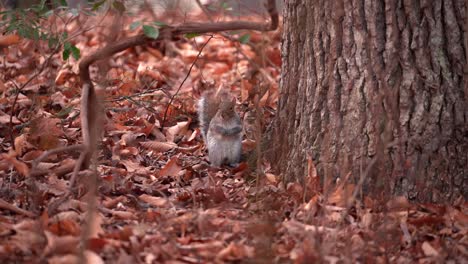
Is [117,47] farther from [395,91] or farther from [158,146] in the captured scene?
[395,91]

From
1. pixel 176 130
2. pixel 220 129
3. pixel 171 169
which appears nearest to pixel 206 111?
pixel 176 130

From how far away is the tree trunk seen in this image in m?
4.06

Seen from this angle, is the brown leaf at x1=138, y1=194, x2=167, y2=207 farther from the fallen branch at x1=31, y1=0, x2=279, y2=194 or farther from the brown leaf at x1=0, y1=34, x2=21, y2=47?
Answer: the brown leaf at x1=0, y1=34, x2=21, y2=47

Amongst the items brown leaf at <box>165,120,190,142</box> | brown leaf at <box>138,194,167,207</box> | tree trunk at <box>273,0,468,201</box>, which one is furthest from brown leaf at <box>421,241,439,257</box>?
brown leaf at <box>165,120,190,142</box>

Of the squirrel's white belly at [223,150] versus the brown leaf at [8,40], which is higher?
the brown leaf at [8,40]

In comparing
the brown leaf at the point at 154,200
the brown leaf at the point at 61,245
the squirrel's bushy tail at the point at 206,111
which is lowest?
the brown leaf at the point at 61,245

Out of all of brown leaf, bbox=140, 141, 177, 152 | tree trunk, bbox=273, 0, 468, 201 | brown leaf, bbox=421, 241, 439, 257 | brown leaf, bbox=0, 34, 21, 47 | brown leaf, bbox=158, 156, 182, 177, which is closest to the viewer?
brown leaf, bbox=421, 241, 439, 257

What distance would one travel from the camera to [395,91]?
389cm

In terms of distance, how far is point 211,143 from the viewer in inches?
203

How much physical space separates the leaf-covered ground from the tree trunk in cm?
16

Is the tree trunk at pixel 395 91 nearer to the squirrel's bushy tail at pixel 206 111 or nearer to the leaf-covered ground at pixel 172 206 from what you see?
the leaf-covered ground at pixel 172 206

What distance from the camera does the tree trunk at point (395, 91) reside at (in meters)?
4.06

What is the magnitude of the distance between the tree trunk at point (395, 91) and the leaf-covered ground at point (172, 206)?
6.1 inches

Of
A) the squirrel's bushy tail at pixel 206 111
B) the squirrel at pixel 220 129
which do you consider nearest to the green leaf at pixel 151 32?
the squirrel at pixel 220 129
